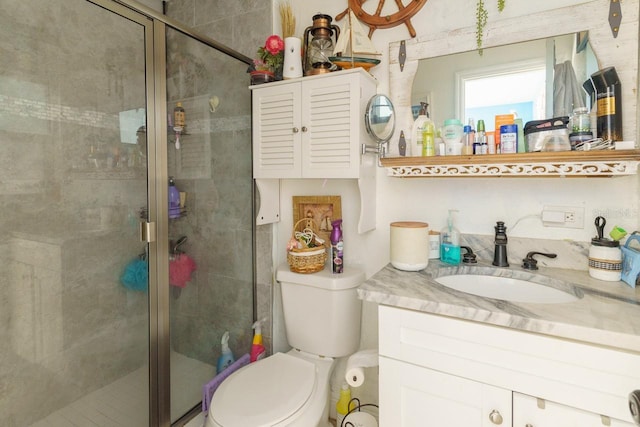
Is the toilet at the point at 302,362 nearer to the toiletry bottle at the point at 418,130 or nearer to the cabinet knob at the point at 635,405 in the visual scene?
the toiletry bottle at the point at 418,130

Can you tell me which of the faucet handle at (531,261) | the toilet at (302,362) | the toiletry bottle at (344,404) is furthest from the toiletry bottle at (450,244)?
the toiletry bottle at (344,404)

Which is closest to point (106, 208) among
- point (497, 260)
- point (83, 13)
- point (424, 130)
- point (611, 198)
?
point (83, 13)

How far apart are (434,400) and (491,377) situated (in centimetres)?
19

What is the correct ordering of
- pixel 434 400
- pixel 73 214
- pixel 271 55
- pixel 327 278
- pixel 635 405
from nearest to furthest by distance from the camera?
pixel 635 405 → pixel 434 400 → pixel 73 214 → pixel 327 278 → pixel 271 55

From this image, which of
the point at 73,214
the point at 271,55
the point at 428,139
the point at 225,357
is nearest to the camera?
the point at 73,214

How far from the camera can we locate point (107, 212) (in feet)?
3.90

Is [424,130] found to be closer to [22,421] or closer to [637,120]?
[637,120]

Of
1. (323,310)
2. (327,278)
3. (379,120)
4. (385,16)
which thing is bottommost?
(323,310)

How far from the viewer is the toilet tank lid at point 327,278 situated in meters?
1.43

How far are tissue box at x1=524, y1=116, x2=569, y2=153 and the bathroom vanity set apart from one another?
0.47m

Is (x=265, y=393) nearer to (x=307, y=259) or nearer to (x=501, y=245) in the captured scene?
(x=307, y=259)

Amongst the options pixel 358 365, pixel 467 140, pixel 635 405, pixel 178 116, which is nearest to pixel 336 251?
pixel 358 365

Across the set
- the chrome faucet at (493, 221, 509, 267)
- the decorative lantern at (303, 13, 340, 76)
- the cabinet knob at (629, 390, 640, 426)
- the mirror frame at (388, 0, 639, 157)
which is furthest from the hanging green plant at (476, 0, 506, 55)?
the cabinet knob at (629, 390, 640, 426)

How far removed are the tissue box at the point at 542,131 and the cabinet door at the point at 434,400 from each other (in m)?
0.82
